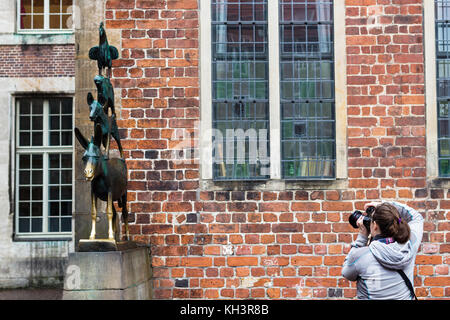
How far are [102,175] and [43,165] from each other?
656 cm

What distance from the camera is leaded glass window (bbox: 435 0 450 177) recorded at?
8133mm

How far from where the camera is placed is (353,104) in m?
8.12

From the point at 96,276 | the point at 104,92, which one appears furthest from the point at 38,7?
the point at 96,276

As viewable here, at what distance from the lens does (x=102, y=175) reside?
660cm

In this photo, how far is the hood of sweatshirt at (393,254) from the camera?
3.86 m

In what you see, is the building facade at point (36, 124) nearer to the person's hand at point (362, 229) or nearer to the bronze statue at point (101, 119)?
the bronze statue at point (101, 119)

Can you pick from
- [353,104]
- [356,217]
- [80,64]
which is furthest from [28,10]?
[356,217]

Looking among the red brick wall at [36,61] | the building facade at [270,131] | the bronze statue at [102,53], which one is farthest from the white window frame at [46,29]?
the bronze statue at [102,53]

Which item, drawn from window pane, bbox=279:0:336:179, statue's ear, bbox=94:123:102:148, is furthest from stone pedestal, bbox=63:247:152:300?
window pane, bbox=279:0:336:179

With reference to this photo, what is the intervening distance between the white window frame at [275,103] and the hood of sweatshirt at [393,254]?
411 centimetres

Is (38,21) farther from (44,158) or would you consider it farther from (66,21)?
(44,158)

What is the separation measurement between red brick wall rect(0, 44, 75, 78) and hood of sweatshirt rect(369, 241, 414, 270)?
32.8ft

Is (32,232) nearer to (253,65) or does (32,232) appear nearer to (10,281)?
(10,281)

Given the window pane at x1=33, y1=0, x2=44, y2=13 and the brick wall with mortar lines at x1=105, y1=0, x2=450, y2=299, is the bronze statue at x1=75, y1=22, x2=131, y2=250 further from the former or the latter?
the window pane at x1=33, y1=0, x2=44, y2=13
